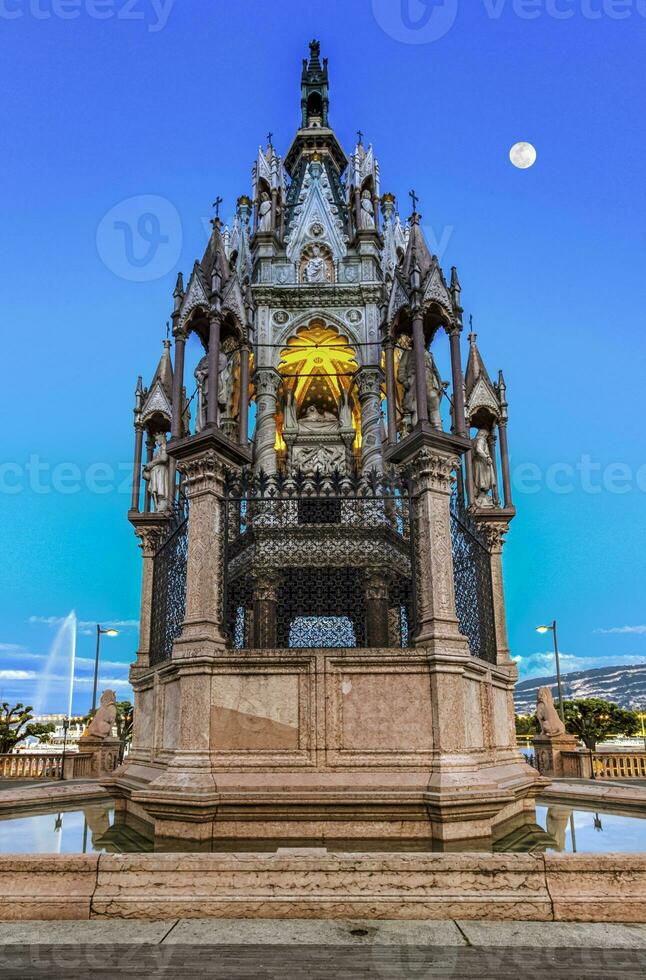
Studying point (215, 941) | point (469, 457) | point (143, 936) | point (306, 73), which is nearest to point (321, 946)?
point (215, 941)

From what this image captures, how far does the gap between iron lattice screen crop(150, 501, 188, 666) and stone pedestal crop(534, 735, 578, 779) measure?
1480 centimetres

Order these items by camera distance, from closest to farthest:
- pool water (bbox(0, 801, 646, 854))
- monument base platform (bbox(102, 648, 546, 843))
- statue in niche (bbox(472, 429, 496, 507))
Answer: pool water (bbox(0, 801, 646, 854)) → monument base platform (bbox(102, 648, 546, 843)) → statue in niche (bbox(472, 429, 496, 507))

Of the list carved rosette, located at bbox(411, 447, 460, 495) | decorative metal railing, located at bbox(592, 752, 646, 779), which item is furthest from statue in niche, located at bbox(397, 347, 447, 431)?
decorative metal railing, located at bbox(592, 752, 646, 779)

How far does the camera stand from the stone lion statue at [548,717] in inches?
891

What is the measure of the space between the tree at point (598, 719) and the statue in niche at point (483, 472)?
36420mm

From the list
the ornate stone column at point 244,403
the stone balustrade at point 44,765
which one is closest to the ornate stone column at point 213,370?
the ornate stone column at point 244,403

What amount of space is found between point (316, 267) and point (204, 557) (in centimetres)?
1862

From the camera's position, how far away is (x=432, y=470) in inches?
378

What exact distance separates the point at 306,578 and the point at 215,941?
5441mm

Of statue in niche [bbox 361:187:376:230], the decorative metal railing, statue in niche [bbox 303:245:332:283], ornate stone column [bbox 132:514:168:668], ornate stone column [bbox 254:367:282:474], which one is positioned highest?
statue in niche [bbox 361:187:376:230]

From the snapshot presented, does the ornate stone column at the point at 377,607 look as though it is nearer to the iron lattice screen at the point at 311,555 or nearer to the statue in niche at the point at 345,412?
the iron lattice screen at the point at 311,555

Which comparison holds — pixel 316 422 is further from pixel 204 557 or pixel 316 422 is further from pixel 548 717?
pixel 204 557

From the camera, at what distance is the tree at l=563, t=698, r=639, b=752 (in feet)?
155

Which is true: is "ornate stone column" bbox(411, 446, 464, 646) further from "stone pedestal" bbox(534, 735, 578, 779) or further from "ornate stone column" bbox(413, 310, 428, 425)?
"stone pedestal" bbox(534, 735, 578, 779)
